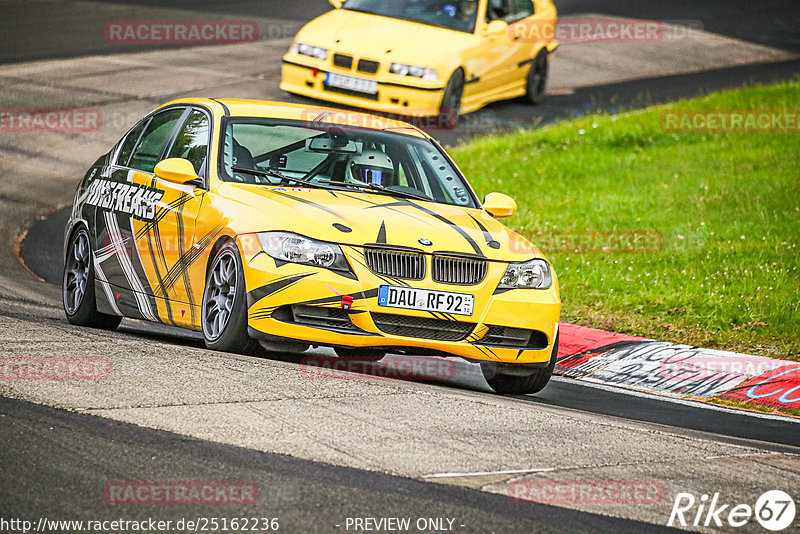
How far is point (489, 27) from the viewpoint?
62.9ft

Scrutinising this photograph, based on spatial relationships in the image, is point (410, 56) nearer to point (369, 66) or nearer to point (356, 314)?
point (369, 66)

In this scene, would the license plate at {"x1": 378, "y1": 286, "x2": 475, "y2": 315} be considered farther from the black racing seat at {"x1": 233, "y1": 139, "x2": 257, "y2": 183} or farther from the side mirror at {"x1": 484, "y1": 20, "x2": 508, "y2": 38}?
the side mirror at {"x1": 484, "y1": 20, "x2": 508, "y2": 38}

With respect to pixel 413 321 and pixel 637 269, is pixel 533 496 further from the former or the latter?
pixel 637 269

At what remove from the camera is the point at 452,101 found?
18.5 metres

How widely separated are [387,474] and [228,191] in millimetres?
3225

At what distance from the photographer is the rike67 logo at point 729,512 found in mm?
5266

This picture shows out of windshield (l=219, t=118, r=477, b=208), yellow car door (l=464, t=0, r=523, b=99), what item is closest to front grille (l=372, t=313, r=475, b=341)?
windshield (l=219, t=118, r=477, b=208)

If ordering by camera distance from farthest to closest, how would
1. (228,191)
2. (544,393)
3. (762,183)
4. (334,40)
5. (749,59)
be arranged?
(749,59), (334,40), (762,183), (544,393), (228,191)

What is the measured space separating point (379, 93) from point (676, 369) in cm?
884

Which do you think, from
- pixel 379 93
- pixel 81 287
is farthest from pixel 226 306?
pixel 379 93

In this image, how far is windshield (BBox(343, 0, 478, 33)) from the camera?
19141 mm

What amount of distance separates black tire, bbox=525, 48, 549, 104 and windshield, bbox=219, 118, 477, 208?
12.2 m

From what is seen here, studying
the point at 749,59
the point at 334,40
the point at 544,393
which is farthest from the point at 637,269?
the point at 749,59

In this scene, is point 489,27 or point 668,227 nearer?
point 668,227
